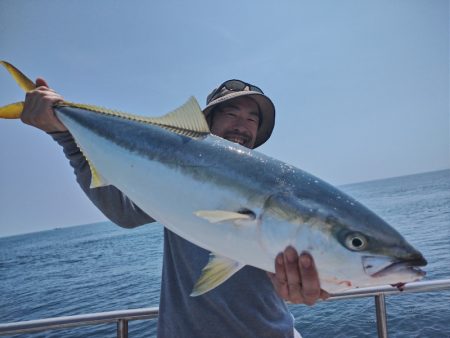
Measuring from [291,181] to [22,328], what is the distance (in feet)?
9.42

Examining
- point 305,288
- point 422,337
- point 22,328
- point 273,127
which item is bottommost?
point 422,337

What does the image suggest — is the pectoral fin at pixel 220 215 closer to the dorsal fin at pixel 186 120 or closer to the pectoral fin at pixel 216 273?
the pectoral fin at pixel 216 273

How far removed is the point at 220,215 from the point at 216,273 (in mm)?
373

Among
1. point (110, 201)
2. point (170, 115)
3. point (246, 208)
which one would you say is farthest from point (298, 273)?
point (110, 201)

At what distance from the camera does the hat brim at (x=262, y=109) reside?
3.11 metres

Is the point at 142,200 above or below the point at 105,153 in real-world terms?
below

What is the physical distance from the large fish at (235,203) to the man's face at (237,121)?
977 millimetres

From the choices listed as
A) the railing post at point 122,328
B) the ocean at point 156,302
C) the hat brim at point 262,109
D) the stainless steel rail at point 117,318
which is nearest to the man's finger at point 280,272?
the stainless steel rail at point 117,318

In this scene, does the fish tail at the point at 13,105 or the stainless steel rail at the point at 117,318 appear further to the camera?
the stainless steel rail at the point at 117,318

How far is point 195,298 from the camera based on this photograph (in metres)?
2.37

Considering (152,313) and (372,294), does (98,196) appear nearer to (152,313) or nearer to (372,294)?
(152,313)

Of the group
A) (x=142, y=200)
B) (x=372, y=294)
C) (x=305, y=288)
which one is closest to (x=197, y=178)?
(x=142, y=200)

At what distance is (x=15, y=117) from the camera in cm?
252

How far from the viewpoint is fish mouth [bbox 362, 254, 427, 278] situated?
1.63 m
